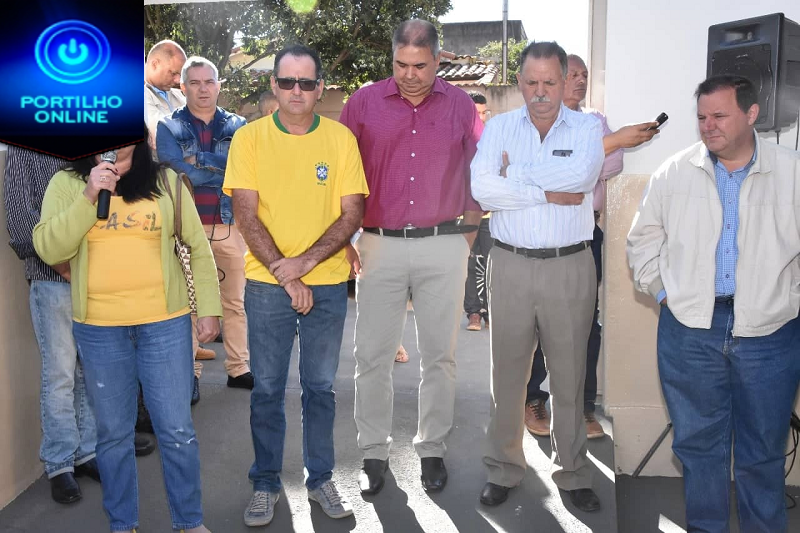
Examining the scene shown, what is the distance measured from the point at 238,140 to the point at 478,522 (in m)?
1.99

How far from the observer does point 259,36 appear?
53.0ft

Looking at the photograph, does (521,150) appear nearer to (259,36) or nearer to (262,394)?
(262,394)

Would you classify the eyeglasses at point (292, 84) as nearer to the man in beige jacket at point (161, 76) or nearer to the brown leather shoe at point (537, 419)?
the man in beige jacket at point (161, 76)

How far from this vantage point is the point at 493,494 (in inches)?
145

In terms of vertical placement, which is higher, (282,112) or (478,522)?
(282,112)

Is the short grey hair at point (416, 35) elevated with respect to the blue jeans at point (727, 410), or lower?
elevated

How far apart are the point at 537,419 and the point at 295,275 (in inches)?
80.5

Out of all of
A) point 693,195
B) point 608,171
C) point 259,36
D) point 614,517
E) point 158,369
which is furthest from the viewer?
point 259,36

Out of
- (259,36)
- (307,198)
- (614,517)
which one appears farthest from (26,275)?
(259,36)

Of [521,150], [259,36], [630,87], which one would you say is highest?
[259,36]

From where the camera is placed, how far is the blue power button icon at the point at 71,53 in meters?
5.77

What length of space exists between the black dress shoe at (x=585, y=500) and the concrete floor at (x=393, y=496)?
31mm

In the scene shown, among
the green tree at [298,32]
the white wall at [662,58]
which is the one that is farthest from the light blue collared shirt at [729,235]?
the green tree at [298,32]

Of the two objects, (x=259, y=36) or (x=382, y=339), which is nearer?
(x=382, y=339)
